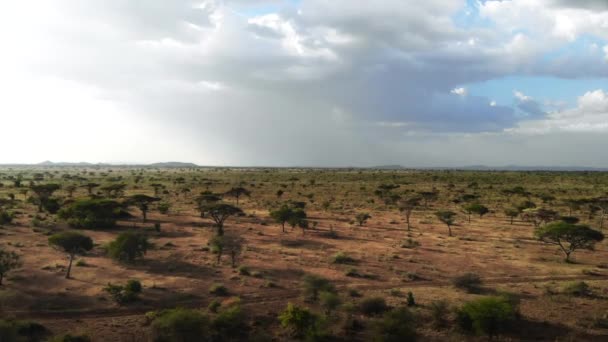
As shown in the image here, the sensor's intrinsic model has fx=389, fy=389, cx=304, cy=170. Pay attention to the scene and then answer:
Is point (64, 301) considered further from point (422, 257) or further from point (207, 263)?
point (422, 257)

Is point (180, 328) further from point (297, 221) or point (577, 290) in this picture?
point (297, 221)

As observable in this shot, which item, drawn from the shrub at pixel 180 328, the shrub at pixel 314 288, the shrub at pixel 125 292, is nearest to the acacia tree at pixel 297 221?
the shrub at pixel 314 288

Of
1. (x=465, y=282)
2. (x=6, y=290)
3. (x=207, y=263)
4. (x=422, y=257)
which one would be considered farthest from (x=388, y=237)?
(x=6, y=290)

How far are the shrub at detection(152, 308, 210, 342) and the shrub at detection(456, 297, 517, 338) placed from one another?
13222 mm

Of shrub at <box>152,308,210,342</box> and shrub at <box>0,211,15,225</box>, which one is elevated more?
shrub at <box>0,211,15,225</box>

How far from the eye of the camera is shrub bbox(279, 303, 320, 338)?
19.4m

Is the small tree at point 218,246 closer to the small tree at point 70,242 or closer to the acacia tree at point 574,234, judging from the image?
the small tree at point 70,242

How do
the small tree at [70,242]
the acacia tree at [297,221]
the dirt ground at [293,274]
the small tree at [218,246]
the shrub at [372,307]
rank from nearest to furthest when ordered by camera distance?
the dirt ground at [293,274], the shrub at [372,307], the small tree at [70,242], the small tree at [218,246], the acacia tree at [297,221]

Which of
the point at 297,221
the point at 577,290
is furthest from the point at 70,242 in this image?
the point at 577,290

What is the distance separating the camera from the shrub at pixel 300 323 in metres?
19.4

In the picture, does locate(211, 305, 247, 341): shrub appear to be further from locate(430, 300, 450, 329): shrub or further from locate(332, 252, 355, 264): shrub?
locate(332, 252, 355, 264): shrub

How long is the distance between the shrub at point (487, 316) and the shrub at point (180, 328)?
13222 mm

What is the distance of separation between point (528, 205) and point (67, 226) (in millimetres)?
65423

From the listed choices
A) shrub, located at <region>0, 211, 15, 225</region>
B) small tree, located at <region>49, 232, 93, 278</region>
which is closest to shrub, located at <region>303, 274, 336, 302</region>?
small tree, located at <region>49, 232, 93, 278</region>
